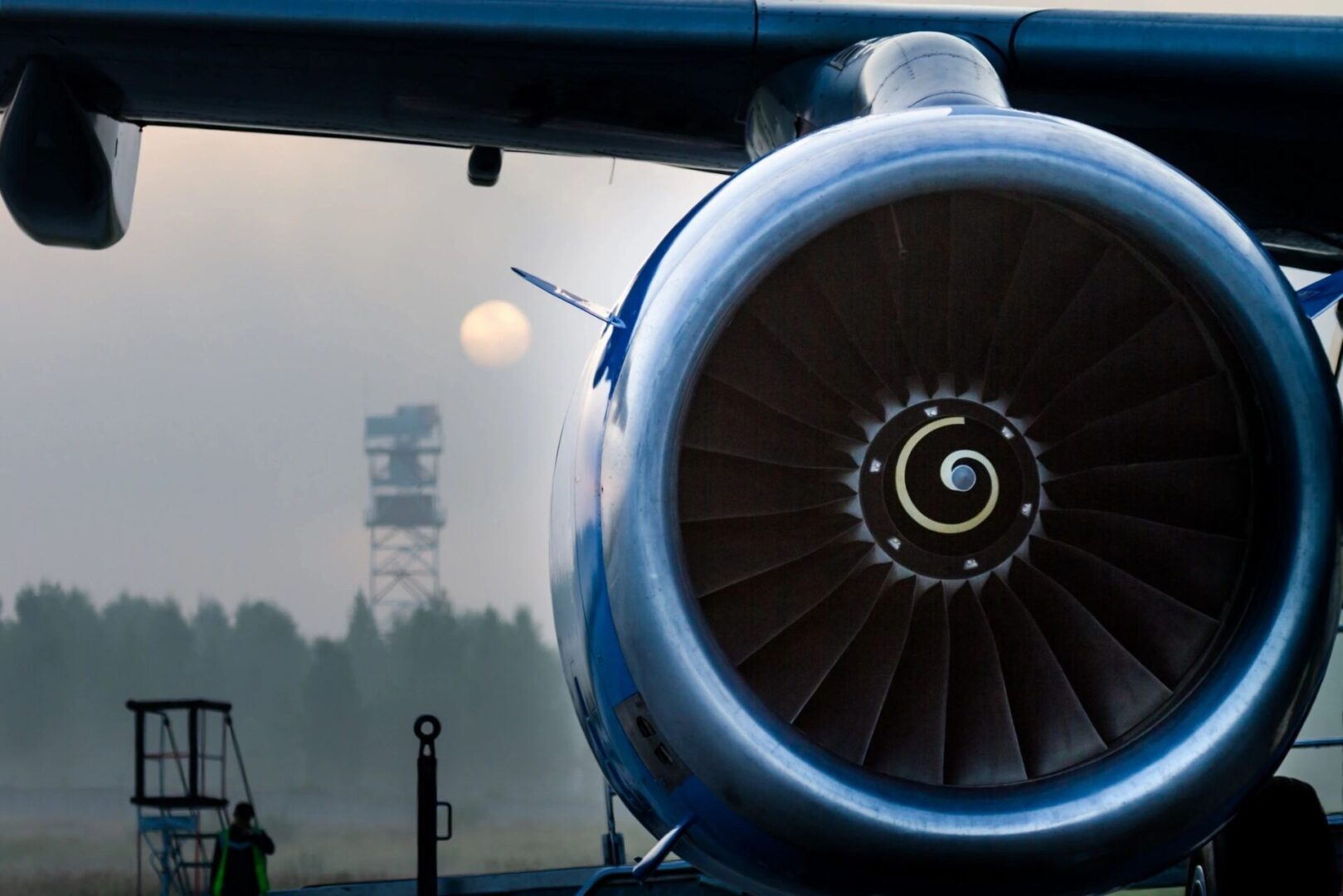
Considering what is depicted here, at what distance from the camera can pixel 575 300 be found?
3385mm

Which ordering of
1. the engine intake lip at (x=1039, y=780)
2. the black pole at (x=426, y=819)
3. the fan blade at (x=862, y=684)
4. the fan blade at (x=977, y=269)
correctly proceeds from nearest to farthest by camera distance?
the engine intake lip at (x=1039, y=780), the fan blade at (x=862, y=684), the fan blade at (x=977, y=269), the black pole at (x=426, y=819)

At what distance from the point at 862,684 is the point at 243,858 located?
7.72 meters

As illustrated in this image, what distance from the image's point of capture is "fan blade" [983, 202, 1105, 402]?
3098mm

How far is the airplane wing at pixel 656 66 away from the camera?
4316 mm

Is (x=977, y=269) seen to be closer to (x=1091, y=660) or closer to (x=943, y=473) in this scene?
(x=943, y=473)

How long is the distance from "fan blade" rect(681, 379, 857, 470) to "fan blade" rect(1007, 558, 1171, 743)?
16.6 inches

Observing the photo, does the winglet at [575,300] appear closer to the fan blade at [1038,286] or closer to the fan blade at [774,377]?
the fan blade at [774,377]

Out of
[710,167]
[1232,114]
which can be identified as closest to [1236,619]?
[1232,114]

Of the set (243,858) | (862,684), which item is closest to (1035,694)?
(862,684)

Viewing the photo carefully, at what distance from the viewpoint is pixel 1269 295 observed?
2984mm

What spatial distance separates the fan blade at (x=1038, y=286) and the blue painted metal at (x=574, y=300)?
2.43 feet

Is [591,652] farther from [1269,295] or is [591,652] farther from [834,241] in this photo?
[1269,295]

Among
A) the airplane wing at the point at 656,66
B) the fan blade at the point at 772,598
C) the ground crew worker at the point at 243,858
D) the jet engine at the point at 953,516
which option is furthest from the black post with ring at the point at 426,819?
the ground crew worker at the point at 243,858

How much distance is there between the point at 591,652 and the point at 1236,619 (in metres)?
1.19
